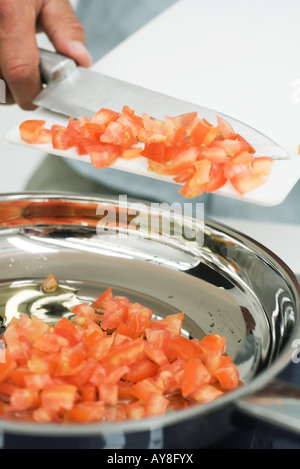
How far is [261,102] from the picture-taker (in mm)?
1177

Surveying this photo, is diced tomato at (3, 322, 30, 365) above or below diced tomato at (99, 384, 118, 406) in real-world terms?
below

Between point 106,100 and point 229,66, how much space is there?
14.4 inches

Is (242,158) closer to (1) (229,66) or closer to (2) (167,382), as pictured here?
(2) (167,382)

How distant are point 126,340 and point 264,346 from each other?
17cm

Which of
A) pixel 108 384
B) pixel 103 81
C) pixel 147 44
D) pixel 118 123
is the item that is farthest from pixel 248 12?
pixel 108 384

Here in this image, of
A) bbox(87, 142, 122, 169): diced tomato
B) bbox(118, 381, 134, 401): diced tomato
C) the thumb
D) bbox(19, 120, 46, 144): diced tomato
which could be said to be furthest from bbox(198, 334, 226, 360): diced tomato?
the thumb

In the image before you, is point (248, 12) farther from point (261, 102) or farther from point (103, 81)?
point (103, 81)

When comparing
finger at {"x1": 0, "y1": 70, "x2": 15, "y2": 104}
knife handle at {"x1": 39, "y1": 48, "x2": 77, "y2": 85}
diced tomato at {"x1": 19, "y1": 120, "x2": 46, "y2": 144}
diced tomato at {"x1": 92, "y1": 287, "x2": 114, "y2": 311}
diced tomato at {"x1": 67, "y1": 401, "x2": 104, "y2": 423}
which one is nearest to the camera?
diced tomato at {"x1": 67, "y1": 401, "x2": 104, "y2": 423}

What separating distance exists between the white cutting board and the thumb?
0.06 m

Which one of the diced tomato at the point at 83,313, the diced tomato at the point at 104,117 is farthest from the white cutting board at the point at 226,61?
the diced tomato at the point at 83,313

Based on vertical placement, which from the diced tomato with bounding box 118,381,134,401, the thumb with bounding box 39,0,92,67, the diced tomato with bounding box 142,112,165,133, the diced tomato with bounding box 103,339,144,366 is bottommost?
the diced tomato with bounding box 118,381,134,401

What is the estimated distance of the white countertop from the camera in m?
1.13

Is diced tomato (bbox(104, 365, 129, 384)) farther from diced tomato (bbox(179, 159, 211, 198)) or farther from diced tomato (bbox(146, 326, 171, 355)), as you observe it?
diced tomato (bbox(179, 159, 211, 198))

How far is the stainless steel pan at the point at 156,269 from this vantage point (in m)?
0.80
